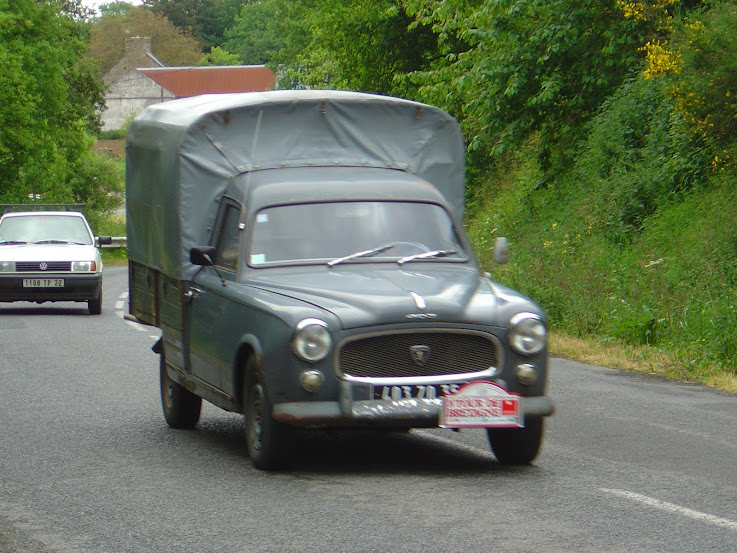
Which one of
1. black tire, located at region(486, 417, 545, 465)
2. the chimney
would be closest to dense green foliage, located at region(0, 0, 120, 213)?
black tire, located at region(486, 417, 545, 465)

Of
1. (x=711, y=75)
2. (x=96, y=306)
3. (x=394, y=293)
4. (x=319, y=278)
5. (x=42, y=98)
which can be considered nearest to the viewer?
(x=394, y=293)

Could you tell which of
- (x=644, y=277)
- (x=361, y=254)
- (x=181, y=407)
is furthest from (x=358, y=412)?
(x=644, y=277)

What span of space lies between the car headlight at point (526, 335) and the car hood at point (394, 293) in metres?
0.12

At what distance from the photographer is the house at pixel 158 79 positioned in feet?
481

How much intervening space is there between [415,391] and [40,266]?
16.9m

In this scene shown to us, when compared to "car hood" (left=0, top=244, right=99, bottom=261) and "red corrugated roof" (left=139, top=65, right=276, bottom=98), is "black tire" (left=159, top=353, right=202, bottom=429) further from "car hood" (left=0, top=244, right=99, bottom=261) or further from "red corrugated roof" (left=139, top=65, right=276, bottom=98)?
"red corrugated roof" (left=139, top=65, right=276, bottom=98)

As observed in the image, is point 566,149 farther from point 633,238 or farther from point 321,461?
point 321,461

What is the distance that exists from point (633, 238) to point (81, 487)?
14.2 metres

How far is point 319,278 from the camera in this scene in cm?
891

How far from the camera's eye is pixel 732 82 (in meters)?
18.3

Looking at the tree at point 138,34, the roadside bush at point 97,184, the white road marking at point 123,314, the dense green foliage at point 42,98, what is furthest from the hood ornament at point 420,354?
the tree at point 138,34

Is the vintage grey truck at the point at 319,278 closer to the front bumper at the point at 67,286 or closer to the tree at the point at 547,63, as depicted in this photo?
the front bumper at the point at 67,286

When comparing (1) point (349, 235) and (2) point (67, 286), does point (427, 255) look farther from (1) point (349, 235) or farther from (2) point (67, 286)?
(2) point (67, 286)

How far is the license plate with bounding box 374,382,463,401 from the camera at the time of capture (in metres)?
8.14
